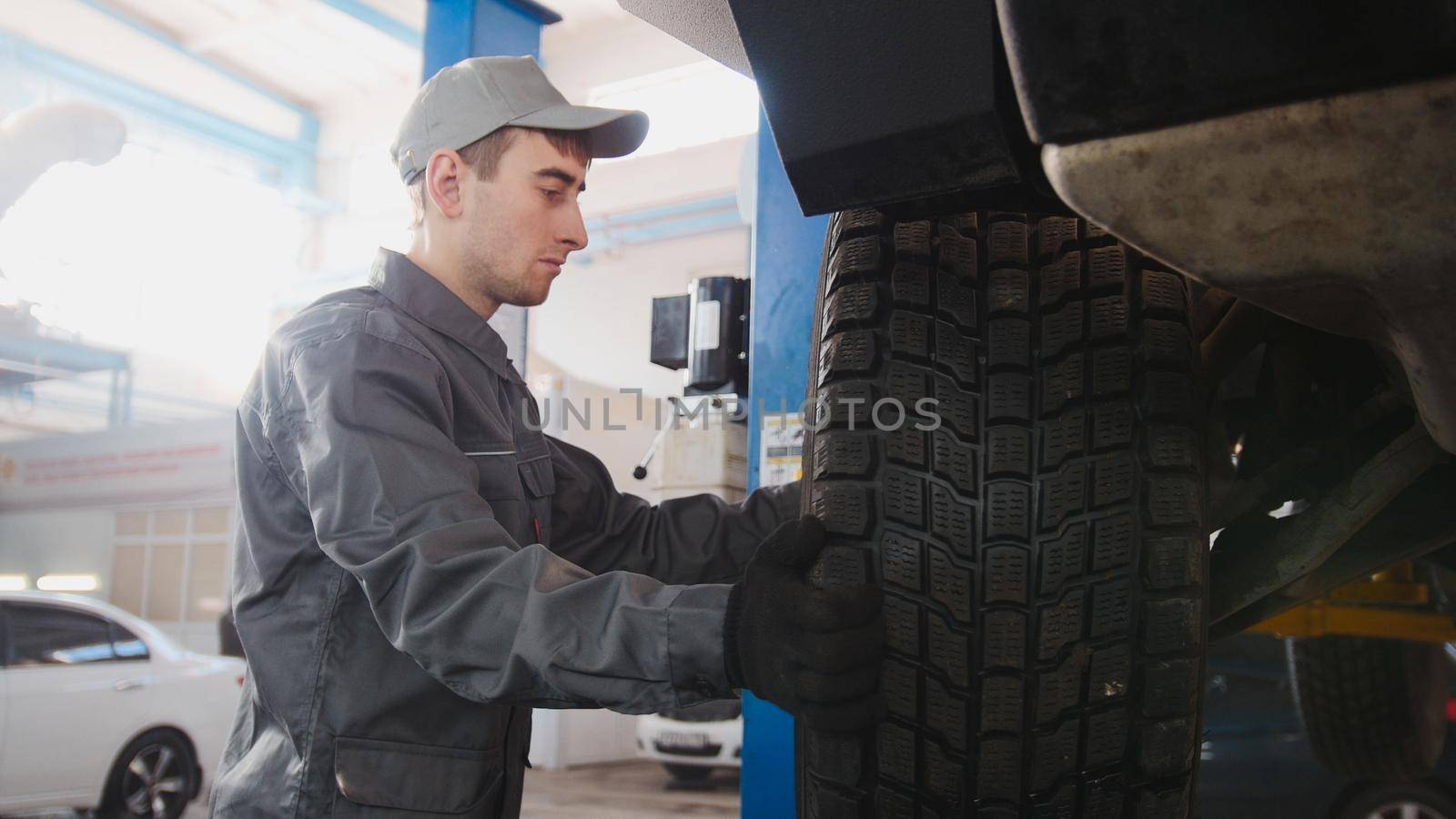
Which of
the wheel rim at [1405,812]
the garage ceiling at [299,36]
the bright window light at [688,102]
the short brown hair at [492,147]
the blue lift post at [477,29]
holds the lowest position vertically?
the wheel rim at [1405,812]

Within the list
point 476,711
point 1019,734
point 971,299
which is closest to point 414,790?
point 476,711

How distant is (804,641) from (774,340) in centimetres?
178

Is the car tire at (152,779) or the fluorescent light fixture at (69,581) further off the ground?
the fluorescent light fixture at (69,581)

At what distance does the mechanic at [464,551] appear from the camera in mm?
907

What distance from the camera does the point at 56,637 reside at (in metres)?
4.40

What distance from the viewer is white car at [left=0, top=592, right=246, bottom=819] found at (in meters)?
4.22

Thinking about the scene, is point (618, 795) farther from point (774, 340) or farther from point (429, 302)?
point (429, 302)

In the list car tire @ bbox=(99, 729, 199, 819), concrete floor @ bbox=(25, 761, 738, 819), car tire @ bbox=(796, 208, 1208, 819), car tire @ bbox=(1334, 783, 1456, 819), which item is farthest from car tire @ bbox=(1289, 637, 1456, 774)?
car tire @ bbox=(99, 729, 199, 819)

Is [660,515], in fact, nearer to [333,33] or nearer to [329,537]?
[329,537]

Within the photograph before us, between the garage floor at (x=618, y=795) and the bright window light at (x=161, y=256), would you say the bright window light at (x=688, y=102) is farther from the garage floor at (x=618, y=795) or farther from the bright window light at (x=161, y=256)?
the garage floor at (x=618, y=795)

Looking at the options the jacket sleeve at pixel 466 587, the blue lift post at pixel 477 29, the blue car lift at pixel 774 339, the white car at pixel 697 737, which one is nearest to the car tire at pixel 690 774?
the white car at pixel 697 737

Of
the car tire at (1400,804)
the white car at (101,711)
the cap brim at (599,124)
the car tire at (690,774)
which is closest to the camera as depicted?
the cap brim at (599,124)

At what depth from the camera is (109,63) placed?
9508mm

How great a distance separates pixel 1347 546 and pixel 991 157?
0.79 m
